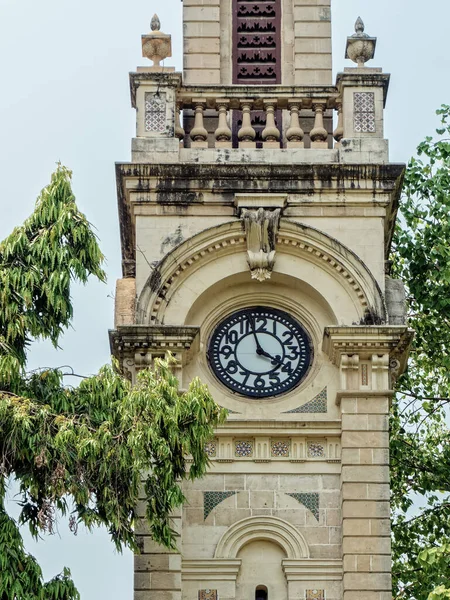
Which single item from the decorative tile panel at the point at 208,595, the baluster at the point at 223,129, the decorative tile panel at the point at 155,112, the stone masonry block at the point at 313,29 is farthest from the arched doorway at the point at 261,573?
the stone masonry block at the point at 313,29

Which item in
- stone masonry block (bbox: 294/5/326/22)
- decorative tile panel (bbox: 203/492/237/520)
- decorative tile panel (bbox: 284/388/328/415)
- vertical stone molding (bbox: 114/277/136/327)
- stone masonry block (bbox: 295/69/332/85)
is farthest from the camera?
stone masonry block (bbox: 294/5/326/22)

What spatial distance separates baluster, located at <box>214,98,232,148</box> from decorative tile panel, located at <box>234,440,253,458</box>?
432 centimetres

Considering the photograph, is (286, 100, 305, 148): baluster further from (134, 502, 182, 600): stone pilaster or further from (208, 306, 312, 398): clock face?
(134, 502, 182, 600): stone pilaster

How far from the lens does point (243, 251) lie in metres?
28.0

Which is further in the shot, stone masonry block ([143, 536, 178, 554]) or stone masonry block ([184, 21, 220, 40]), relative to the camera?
stone masonry block ([184, 21, 220, 40])

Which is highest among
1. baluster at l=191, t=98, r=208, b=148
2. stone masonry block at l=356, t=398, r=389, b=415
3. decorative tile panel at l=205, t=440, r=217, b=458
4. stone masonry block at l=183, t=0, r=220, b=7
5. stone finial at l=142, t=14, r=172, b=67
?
stone masonry block at l=183, t=0, r=220, b=7

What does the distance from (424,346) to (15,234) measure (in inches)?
435

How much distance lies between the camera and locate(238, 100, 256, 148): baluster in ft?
94.1

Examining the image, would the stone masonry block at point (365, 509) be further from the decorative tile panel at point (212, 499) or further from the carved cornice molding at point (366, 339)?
the carved cornice molding at point (366, 339)

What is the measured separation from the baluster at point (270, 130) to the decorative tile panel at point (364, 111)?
1.15 m

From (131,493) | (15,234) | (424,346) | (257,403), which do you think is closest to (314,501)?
(257,403)

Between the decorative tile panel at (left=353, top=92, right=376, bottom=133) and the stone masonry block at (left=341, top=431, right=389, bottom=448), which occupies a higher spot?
the decorative tile panel at (left=353, top=92, right=376, bottom=133)

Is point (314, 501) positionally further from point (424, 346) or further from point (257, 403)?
point (424, 346)

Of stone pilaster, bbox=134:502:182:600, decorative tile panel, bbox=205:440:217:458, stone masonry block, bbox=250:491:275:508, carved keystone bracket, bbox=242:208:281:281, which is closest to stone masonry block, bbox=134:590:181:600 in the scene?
stone pilaster, bbox=134:502:182:600
